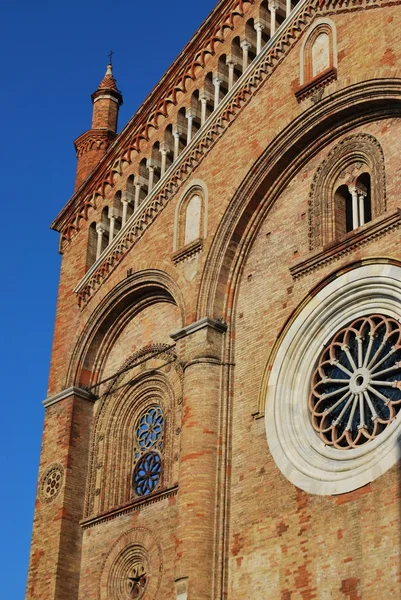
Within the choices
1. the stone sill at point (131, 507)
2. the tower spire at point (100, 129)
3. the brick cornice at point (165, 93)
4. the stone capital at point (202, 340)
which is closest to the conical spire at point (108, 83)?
the tower spire at point (100, 129)

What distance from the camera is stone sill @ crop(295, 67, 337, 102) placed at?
61.1 ft

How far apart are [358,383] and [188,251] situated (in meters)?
4.58

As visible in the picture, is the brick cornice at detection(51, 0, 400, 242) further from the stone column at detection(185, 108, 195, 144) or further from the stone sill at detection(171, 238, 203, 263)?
the stone sill at detection(171, 238, 203, 263)

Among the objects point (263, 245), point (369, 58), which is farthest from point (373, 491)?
point (369, 58)

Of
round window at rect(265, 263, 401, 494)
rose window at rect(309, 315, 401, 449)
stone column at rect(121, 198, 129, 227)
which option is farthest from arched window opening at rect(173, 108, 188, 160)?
rose window at rect(309, 315, 401, 449)

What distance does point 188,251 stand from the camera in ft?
65.8

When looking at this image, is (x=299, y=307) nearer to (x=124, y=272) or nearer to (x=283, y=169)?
(x=283, y=169)

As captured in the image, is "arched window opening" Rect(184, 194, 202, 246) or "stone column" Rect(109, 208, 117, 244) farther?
"stone column" Rect(109, 208, 117, 244)

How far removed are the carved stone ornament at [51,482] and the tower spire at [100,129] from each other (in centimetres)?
598

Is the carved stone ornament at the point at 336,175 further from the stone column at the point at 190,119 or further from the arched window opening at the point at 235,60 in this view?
the stone column at the point at 190,119

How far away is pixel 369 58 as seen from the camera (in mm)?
18062

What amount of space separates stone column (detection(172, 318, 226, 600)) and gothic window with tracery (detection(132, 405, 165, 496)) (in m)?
1.41

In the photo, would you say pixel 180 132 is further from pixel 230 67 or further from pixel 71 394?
pixel 71 394

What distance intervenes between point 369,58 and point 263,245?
3.41 metres
